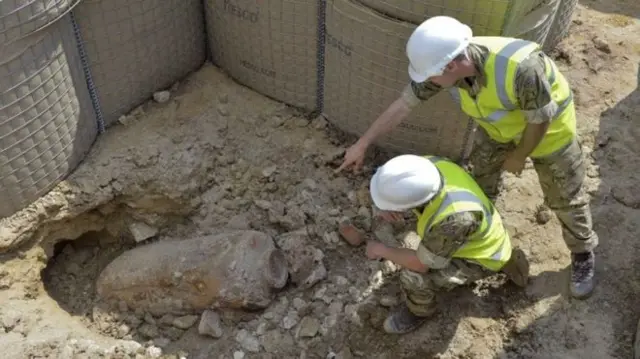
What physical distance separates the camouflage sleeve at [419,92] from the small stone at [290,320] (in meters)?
1.51

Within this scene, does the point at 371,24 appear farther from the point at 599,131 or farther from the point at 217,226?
the point at 599,131

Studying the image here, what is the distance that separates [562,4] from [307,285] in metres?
3.21

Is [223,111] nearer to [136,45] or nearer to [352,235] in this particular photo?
[136,45]

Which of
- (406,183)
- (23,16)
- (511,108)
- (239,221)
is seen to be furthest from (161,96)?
(511,108)

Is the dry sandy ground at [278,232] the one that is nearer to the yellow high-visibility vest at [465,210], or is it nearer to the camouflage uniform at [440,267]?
the camouflage uniform at [440,267]

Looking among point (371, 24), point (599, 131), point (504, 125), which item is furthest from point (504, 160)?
point (599, 131)

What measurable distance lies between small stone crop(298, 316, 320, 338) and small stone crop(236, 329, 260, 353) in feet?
0.91

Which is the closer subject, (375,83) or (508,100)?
(508,100)

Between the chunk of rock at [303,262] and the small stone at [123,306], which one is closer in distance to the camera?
the chunk of rock at [303,262]

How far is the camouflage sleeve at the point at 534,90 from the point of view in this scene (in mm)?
3443

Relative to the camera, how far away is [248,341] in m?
4.34

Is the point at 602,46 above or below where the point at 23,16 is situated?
below

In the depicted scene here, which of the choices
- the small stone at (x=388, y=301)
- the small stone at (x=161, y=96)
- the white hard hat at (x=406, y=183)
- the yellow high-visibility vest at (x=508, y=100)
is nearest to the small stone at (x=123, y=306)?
the small stone at (x=161, y=96)

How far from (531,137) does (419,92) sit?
0.67 m
